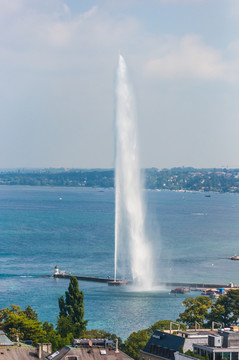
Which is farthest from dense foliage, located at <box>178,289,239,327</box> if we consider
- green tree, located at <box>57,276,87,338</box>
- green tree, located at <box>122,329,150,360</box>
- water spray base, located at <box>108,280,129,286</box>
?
water spray base, located at <box>108,280,129,286</box>

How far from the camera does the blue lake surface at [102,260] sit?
68062 millimetres

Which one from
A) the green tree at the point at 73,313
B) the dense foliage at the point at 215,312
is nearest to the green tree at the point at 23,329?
the green tree at the point at 73,313

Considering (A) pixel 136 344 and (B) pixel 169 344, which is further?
(A) pixel 136 344

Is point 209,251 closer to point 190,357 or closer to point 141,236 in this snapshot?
point 141,236

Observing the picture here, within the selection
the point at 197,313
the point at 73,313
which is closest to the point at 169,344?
the point at 197,313

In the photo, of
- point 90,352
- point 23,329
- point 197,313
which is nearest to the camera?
point 90,352

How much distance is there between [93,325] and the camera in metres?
60.8

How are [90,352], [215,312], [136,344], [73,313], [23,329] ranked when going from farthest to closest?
1. [73,313]
2. [215,312]
3. [136,344]
4. [23,329]
5. [90,352]

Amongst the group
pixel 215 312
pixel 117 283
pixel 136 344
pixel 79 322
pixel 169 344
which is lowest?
pixel 117 283

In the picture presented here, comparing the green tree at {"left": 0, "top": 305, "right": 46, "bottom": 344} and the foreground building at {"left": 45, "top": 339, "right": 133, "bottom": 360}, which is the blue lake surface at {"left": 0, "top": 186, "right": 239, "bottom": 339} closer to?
the green tree at {"left": 0, "top": 305, "right": 46, "bottom": 344}

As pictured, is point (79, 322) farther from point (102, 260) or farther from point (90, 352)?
point (102, 260)

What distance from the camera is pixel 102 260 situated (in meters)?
104

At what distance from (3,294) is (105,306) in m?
10.1

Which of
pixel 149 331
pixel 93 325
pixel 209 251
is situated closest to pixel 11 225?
pixel 209 251
